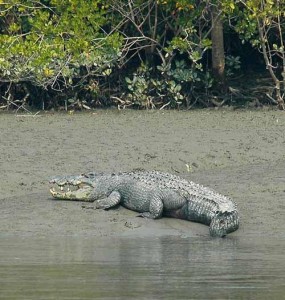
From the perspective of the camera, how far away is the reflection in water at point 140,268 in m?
8.70

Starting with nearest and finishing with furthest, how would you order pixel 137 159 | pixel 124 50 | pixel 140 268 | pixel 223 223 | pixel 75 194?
1. pixel 140 268
2. pixel 223 223
3. pixel 75 194
4. pixel 137 159
5. pixel 124 50

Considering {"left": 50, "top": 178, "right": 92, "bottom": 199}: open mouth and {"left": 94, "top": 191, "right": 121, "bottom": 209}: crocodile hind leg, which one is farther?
{"left": 50, "top": 178, "right": 92, "bottom": 199}: open mouth

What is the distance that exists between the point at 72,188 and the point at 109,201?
1.50 ft

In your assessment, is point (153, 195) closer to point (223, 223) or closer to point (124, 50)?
point (223, 223)

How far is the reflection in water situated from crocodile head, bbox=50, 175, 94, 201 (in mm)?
1396

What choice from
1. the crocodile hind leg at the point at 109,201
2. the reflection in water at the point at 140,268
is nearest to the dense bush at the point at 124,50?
the crocodile hind leg at the point at 109,201

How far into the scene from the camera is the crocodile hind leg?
42.4 feet

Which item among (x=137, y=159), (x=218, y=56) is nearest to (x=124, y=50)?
(x=218, y=56)

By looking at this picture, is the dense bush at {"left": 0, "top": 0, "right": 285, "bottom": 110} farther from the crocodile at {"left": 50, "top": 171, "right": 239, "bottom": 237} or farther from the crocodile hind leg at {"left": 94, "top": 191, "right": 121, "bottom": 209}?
the crocodile hind leg at {"left": 94, "top": 191, "right": 121, "bottom": 209}

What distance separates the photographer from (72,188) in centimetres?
1321

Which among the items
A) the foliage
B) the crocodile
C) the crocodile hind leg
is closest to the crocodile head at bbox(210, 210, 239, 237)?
the crocodile

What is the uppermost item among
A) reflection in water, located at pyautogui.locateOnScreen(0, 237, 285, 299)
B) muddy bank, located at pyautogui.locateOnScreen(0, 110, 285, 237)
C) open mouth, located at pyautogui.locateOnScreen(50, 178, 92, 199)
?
reflection in water, located at pyautogui.locateOnScreen(0, 237, 285, 299)

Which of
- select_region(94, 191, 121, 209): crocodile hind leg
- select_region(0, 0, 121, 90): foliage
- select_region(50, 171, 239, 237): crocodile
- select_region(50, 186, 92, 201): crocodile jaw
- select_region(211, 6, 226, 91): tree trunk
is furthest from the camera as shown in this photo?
select_region(211, 6, 226, 91): tree trunk

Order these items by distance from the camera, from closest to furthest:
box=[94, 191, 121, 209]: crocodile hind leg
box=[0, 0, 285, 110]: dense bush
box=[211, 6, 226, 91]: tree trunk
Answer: box=[94, 191, 121, 209]: crocodile hind leg → box=[0, 0, 285, 110]: dense bush → box=[211, 6, 226, 91]: tree trunk
